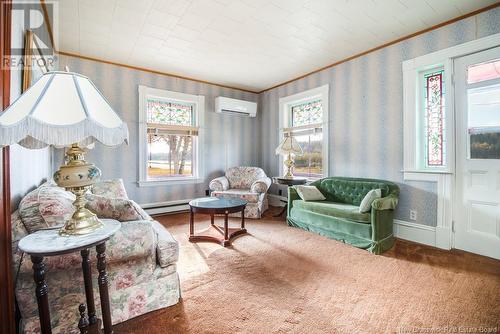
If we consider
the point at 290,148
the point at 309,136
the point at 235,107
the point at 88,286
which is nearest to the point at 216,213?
the point at 88,286

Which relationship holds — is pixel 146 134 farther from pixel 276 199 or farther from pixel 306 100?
pixel 306 100

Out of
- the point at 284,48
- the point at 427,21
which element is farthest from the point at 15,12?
the point at 427,21

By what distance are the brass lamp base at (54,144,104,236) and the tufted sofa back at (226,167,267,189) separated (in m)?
3.48

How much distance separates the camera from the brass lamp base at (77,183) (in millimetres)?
1139

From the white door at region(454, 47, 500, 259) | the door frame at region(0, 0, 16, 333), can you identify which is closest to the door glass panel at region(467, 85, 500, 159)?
the white door at region(454, 47, 500, 259)

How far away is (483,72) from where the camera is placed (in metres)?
2.48

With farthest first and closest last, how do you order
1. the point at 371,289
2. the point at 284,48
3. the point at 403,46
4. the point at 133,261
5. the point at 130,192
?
1. the point at 130,192
2. the point at 284,48
3. the point at 403,46
4. the point at 371,289
5. the point at 133,261

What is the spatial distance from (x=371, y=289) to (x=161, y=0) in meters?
3.33

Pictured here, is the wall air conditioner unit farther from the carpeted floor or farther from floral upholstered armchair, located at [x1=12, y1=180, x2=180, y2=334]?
floral upholstered armchair, located at [x1=12, y1=180, x2=180, y2=334]

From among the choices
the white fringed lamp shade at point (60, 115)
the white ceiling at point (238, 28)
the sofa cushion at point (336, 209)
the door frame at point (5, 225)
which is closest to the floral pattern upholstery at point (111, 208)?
the door frame at point (5, 225)

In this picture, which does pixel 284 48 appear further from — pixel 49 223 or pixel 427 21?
pixel 49 223

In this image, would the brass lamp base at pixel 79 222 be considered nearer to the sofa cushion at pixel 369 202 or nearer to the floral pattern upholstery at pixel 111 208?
the floral pattern upholstery at pixel 111 208

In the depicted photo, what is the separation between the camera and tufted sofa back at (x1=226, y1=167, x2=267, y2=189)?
4668 millimetres

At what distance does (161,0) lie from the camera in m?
2.30
